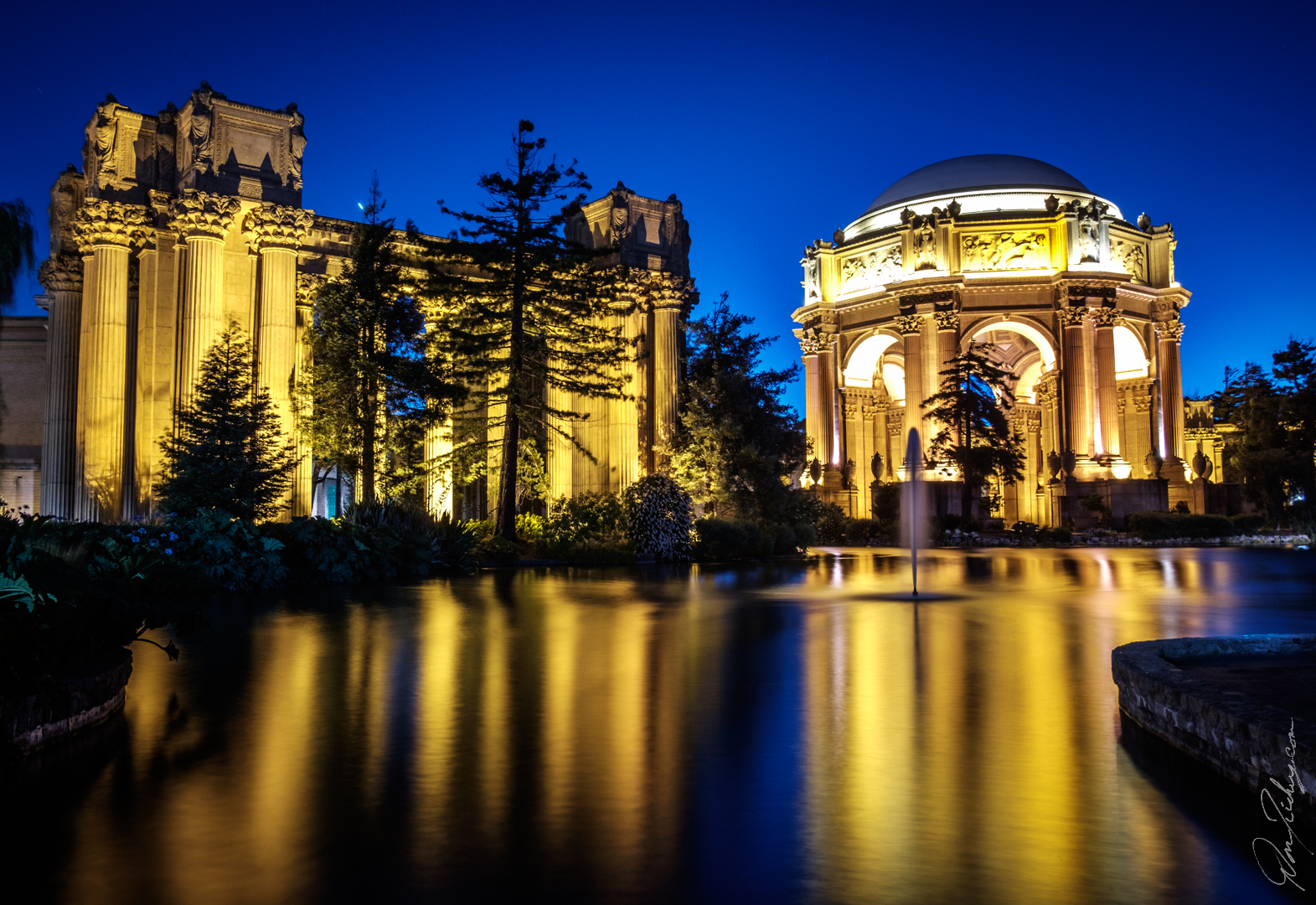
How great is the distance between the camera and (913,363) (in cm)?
5578

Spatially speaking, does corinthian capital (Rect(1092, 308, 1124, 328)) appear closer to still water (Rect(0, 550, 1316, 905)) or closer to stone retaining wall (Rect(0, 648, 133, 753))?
still water (Rect(0, 550, 1316, 905))

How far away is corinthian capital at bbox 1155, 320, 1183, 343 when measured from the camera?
192 ft

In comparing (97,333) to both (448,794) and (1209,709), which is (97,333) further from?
(1209,709)

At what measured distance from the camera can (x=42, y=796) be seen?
4145 mm

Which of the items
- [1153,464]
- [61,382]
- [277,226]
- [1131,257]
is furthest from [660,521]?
[1131,257]

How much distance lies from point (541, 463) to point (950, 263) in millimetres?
35885

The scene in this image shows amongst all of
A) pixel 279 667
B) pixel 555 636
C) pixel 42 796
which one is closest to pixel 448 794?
pixel 42 796

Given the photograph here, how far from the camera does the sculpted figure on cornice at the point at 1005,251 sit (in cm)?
5581

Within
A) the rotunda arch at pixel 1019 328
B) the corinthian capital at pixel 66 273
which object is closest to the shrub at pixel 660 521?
the corinthian capital at pixel 66 273

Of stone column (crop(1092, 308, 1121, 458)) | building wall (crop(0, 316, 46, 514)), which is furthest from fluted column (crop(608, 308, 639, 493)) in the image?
stone column (crop(1092, 308, 1121, 458))

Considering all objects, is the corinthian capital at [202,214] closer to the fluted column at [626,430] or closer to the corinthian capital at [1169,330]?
the fluted column at [626,430]

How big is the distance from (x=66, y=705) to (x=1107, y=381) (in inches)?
2242

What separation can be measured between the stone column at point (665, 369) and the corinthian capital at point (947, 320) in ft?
94.2

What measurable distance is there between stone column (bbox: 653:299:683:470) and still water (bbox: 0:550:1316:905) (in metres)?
20.4
